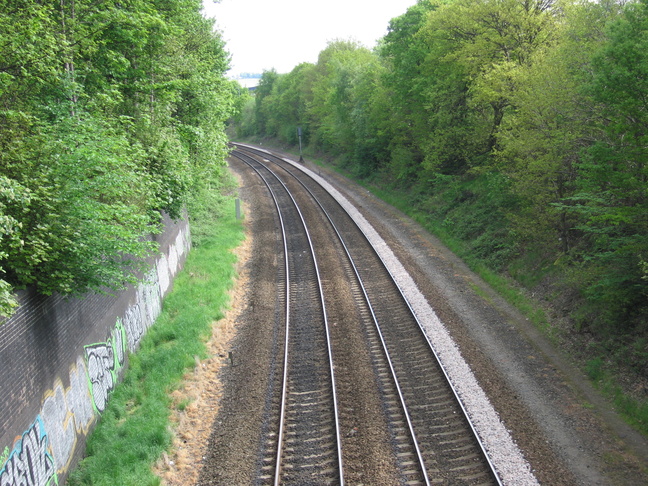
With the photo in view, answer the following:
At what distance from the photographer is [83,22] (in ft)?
40.0

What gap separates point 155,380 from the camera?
37.9 feet

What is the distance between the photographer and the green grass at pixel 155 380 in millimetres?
8727

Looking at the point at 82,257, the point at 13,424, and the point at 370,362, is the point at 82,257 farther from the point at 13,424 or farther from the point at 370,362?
the point at 370,362

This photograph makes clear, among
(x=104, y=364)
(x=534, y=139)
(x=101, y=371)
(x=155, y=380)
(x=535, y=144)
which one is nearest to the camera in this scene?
(x=101, y=371)

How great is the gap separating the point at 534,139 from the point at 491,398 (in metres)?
9.47

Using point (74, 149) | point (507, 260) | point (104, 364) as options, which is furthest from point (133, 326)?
point (507, 260)

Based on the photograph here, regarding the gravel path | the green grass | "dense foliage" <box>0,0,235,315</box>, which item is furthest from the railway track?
"dense foliage" <box>0,0,235,315</box>

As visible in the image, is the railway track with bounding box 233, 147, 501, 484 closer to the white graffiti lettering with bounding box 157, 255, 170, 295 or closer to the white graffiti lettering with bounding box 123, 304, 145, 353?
the white graffiti lettering with bounding box 123, 304, 145, 353

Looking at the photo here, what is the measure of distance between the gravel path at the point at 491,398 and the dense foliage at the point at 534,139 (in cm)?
175

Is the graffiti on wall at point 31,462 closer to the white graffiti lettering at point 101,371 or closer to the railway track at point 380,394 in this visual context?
the white graffiti lettering at point 101,371

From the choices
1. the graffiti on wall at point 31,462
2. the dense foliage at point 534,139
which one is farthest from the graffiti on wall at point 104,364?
Answer: the dense foliage at point 534,139

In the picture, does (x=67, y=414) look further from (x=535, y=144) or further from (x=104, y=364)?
(x=535, y=144)

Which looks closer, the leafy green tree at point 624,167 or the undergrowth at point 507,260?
the leafy green tree at point 624,167

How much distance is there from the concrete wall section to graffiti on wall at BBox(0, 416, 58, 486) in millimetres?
11
